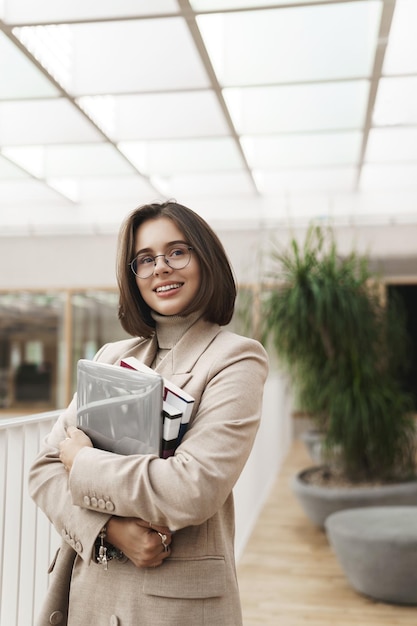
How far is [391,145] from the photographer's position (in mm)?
5672

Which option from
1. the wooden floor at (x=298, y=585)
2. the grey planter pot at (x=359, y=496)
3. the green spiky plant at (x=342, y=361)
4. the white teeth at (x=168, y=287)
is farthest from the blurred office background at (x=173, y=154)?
the white teeth at (x=168, y=287)

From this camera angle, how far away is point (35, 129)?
16.5 ft

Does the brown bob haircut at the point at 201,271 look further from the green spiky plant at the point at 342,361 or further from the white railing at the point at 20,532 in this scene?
the green spiky plant at the point at 342,361

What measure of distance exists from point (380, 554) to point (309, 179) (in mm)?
4603

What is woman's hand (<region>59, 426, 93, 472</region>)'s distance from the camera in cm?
102

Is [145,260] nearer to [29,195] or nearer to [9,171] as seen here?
[9,171]

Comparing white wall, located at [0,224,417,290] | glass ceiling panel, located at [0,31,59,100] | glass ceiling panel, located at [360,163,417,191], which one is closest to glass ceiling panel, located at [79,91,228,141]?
glass ceiling panel, located at [0,31,59,100]

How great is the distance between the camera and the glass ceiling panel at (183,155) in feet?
18.3

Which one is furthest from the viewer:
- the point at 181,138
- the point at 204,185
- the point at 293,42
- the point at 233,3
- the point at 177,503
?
the point at 204,185

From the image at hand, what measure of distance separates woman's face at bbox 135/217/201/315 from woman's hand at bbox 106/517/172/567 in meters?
0.36

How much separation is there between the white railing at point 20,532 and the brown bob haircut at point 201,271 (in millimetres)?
629

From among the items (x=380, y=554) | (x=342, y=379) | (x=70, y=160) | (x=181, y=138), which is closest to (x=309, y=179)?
(x=181, y=138)

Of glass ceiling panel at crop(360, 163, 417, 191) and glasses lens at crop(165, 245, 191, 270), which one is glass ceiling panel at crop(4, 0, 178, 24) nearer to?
glasses lens at crop(165, 245, 191, 270)

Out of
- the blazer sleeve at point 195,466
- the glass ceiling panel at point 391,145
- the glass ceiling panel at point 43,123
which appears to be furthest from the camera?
the glass ceiling panel at point 391,145
